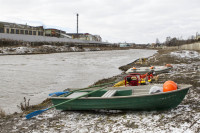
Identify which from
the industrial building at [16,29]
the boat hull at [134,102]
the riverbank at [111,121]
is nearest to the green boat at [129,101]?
the boat hull at [134,102]

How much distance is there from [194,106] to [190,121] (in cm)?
149

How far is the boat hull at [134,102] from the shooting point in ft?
21.2

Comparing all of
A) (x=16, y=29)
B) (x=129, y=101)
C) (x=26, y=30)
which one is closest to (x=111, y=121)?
(x=129, y=101)

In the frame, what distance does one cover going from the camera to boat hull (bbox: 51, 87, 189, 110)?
6.45m

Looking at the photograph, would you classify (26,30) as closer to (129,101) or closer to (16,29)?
(16,29)

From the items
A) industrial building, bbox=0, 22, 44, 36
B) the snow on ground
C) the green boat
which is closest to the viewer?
the snow on ground

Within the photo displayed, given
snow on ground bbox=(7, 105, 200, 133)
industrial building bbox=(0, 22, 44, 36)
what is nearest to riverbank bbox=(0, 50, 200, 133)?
snow on ground bbox=(7, 105, 200, 133)

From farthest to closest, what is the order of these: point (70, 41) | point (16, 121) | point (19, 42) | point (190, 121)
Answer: point (70, 41) < point (19, 42) < point (16, 121) < point (190, 121)

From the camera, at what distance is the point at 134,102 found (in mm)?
6691

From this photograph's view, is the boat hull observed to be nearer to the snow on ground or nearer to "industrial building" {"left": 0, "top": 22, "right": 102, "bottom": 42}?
the snow on ground

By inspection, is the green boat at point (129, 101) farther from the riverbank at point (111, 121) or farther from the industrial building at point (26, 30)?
the industrial building at point (26, 30)

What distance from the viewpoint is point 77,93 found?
830 centimetres

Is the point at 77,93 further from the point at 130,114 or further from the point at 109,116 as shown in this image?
→ the point at 130,114

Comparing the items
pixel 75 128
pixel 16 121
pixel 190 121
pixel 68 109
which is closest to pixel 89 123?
pixel 75 128
